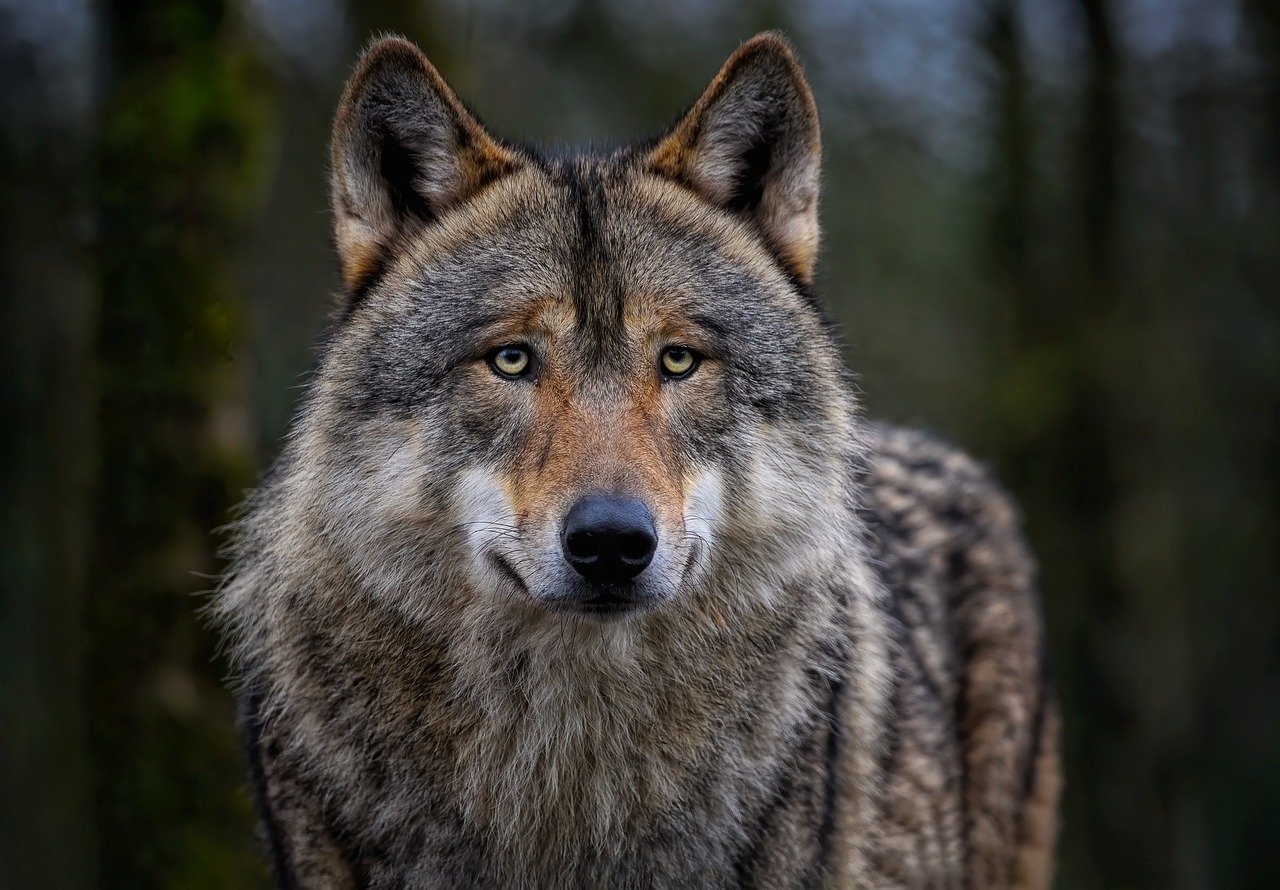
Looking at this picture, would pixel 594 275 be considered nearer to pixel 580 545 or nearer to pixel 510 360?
pixel 510 360

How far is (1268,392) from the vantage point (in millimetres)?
12953

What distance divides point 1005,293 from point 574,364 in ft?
29.3

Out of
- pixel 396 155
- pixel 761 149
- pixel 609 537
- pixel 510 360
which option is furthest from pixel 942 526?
pixel 396 155

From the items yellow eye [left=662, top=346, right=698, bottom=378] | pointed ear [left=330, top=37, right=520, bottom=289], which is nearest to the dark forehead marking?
yellow eye [left=662, top=346, right=698, bottom=378]

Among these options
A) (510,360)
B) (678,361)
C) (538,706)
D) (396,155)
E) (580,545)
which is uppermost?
(396,155)

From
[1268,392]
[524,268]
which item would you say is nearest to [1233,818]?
[1268,392]

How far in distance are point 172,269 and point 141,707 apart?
210 cm

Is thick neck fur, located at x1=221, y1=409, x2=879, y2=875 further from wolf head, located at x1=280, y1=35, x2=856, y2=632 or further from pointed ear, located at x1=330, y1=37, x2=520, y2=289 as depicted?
pointed ear, located at x1=330, y1=37, x2=520, y2=289

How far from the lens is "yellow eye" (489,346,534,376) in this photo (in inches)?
150

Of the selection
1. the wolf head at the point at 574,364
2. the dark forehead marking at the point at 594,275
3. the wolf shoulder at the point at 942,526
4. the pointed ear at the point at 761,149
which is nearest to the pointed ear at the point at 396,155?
the wolf head at the point at 574,364

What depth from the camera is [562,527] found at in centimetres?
340

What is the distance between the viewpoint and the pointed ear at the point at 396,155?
3.96 metres

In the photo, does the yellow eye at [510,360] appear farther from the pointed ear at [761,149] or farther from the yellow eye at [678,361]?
the pointed ear at [761,149]

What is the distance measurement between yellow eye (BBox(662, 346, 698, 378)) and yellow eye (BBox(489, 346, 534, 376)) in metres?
0.40
